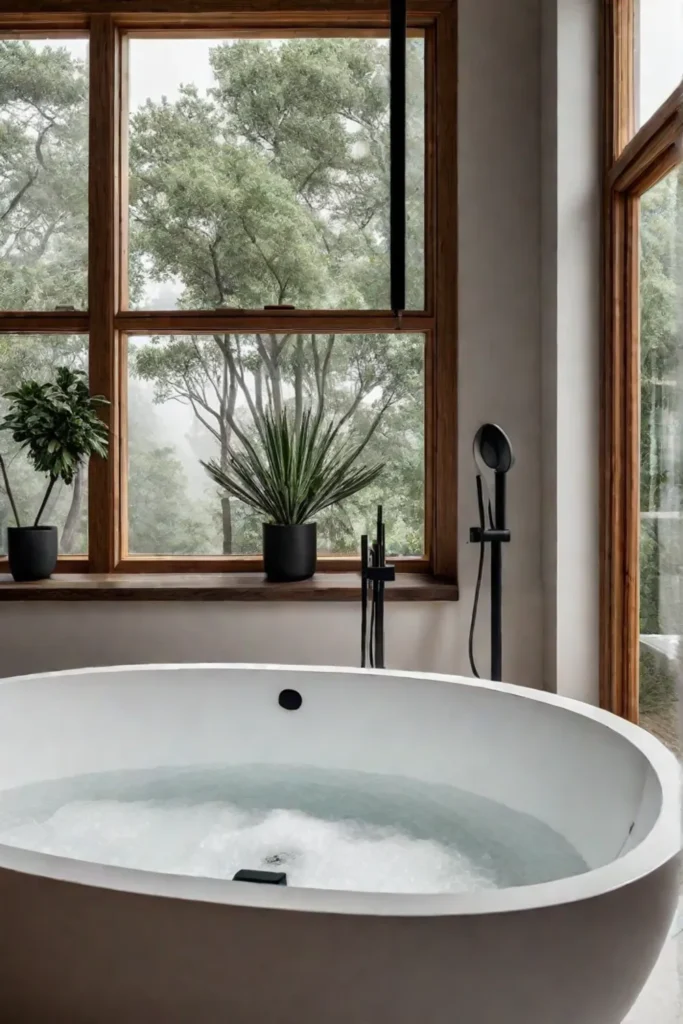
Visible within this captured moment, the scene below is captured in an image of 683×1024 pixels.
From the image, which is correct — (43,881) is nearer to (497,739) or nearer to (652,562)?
(497,739)

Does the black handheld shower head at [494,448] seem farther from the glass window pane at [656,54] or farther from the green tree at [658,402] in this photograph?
the glass window pane at [656,54]

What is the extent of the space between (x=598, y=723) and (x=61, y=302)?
84.7 inches

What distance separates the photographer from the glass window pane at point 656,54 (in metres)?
1.92

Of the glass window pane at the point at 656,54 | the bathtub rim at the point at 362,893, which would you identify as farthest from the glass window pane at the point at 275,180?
the bathtub rim at the point at 362,893

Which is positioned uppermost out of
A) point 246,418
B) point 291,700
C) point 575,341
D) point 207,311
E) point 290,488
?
point 207,311

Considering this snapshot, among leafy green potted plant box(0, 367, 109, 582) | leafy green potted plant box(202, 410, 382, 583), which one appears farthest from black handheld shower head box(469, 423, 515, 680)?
leafy green potted plant box(0, 367, 109, 582)

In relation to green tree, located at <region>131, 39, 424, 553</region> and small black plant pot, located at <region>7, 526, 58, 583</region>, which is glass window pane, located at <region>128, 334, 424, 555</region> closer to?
green tree, located at <region>131, 39, 424, 553</region>

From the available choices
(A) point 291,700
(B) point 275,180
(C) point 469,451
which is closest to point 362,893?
(A) point 291,700

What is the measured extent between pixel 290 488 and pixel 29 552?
33.4 inches

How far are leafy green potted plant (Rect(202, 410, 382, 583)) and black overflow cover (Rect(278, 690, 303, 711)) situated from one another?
0.52m

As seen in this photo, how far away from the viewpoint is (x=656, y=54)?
2.02 m

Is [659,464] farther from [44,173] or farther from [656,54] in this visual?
[44,173]

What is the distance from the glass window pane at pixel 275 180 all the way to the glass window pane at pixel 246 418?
16cm

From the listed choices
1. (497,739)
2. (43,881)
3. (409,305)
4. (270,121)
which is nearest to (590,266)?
(409,305)
